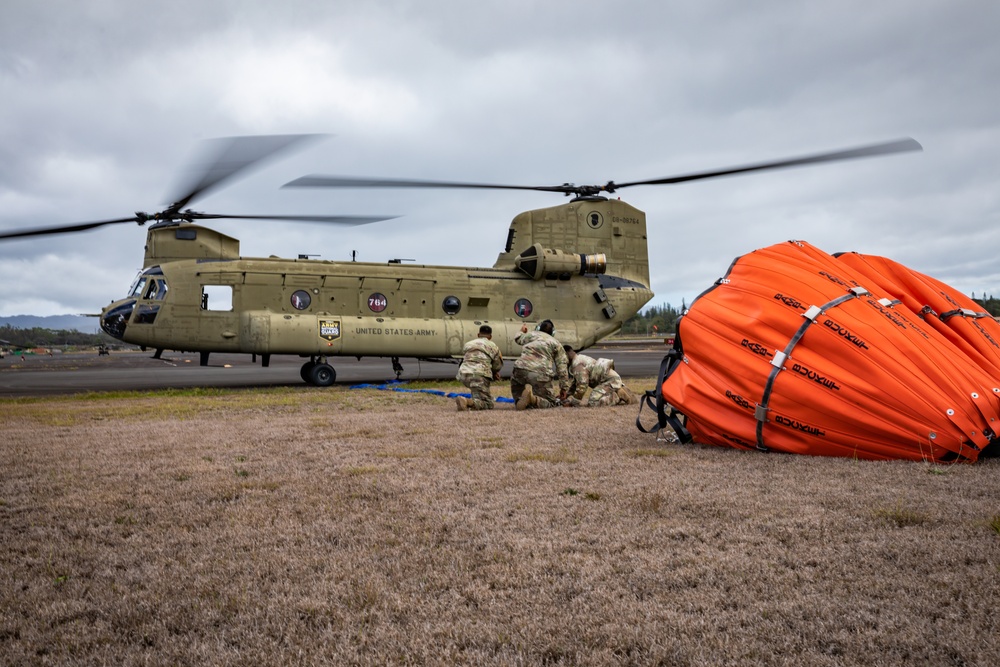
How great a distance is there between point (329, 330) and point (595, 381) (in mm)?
7797

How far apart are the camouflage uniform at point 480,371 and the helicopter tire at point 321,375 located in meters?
7.03

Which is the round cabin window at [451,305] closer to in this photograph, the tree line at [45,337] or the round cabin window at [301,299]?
the round cabin window at [301,299]

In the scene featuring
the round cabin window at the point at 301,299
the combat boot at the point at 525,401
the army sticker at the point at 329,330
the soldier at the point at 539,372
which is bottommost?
the combat boot at the point at 525,401

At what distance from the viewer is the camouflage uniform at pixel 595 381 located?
1092 centimetres

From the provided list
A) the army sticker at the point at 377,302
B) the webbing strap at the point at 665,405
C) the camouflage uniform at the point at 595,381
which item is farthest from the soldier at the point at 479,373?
the army sticker at the point at 377,302

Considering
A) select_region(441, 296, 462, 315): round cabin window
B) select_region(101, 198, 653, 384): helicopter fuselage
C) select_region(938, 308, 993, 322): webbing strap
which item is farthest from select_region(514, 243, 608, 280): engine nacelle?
select_region(938, 308, 993, 322): webbing strap

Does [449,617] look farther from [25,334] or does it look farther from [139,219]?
[25,334]

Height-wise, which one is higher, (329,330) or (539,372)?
(329,330)

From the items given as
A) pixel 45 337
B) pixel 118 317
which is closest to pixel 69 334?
pixel 45 337

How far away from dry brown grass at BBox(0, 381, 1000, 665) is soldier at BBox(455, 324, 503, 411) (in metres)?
4.23

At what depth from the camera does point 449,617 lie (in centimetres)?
271

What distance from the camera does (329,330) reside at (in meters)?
16.6

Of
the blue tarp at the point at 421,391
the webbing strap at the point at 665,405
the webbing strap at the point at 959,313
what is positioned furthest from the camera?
the blue tarp at the point at 421,391

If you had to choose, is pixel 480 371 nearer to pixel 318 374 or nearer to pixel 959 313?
pixel 959 313
